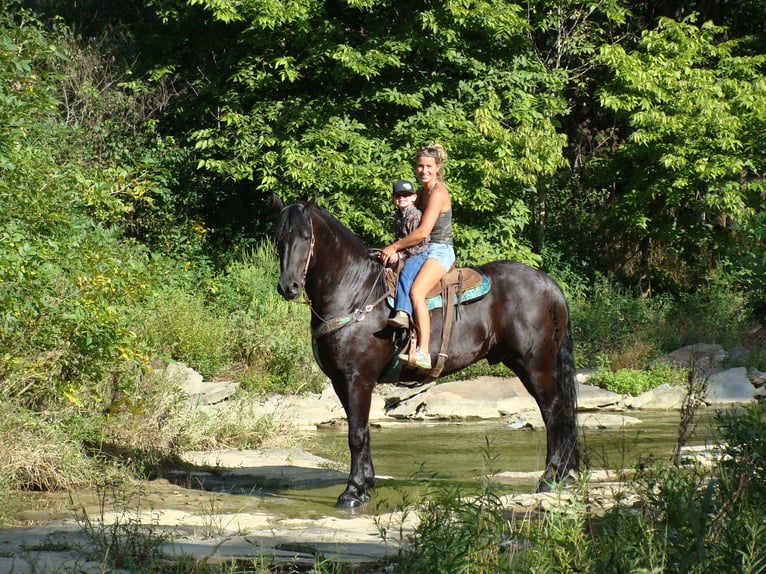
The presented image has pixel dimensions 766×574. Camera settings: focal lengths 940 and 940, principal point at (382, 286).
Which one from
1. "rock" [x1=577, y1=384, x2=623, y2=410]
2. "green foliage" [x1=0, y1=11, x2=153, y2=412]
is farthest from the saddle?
"rock" [x1=577, y1=384, x2=623, y2=410]

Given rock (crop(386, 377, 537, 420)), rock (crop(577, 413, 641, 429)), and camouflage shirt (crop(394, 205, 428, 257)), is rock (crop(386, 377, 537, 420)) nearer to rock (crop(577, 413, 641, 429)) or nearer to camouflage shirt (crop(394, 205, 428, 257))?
rock (crop(577, 413, 641, 429))

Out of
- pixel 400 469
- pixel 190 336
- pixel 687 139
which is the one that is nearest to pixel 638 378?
pixel 687 139

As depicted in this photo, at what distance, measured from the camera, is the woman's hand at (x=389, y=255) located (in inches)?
322

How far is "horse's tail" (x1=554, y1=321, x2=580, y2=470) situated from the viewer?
851cm

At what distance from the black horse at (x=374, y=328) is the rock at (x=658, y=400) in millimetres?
7262

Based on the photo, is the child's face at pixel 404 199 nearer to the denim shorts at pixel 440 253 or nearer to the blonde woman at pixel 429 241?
the blonde woman at pixel 429 241

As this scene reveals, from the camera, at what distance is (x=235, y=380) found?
15.4 m

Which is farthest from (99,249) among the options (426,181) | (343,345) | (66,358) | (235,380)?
(235,380)

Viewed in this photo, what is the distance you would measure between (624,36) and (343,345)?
18.8 meters

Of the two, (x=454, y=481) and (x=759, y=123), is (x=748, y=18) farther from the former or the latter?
(x=454, y=481)

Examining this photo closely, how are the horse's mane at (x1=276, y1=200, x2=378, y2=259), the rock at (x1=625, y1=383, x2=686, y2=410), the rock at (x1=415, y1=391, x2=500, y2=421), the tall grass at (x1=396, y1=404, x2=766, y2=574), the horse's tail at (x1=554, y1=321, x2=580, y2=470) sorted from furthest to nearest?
the rock at (x1=625, y1=383, x2=686, y2=410) < the rock at (x1=415, y1=391, x2=500, y2=421) < the horse's tail at (x1=554, y1=321, x2=580, y2=470) < the horse's mane at (x1=276, y1=200, x2=378, y2=259) < the tall grass at (x1=396, y1=404, x2=766, y2=574)

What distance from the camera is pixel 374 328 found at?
26.7ft

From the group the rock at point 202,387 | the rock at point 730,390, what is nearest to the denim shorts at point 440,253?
the rock at point 202,387

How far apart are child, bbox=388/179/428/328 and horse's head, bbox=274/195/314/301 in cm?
90
